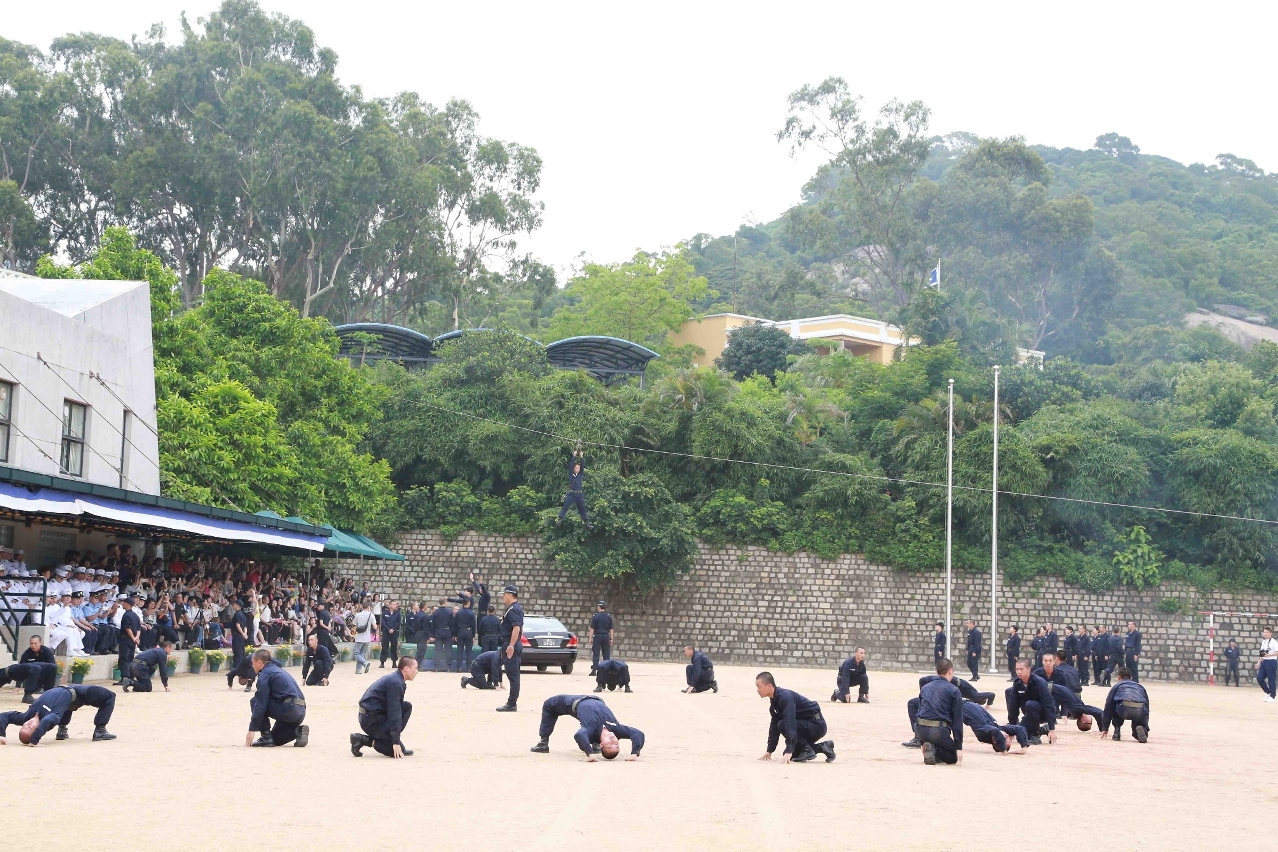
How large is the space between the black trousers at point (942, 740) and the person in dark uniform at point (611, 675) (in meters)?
9.80

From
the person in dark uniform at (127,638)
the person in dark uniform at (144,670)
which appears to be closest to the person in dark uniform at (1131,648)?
the person in dark uniform at (144,670)

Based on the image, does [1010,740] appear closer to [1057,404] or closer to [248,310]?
[248,310]

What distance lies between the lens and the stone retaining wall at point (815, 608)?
4262 centimetres

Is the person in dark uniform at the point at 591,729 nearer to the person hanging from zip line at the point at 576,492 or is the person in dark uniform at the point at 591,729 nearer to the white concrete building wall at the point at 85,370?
the white concrete building wall at the point at 85,370

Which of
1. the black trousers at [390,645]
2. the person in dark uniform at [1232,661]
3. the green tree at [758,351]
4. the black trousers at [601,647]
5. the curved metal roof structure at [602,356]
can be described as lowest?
the person in dark uniform at [1232,661]

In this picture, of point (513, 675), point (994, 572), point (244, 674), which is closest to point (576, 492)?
point (994, 572)

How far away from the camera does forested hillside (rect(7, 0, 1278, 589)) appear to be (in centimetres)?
4203

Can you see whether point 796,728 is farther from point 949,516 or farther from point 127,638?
point 949,516

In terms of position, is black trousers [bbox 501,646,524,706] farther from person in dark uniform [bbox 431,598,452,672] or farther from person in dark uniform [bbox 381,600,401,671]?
person in dark uniform [bbox 381,600,401,671]

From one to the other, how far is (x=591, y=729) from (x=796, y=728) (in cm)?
212

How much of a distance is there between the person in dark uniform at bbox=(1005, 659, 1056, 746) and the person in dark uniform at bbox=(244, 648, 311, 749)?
880 cm

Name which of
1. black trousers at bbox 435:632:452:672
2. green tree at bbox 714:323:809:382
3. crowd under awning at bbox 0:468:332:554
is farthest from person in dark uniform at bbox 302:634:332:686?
green tree at bbox 714:323:809:382

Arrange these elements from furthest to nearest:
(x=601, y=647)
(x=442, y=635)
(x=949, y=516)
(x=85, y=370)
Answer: (x=949, y=516) < (x=442, y=635) < (x=85, y=370) < (x=601, y=647)

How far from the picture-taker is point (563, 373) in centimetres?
4766
